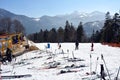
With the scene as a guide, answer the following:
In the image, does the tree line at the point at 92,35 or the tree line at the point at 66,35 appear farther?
the tree line at the point at 66,35

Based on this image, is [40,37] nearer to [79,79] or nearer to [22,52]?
[22,52]

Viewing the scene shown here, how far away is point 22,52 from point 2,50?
16.7 ft

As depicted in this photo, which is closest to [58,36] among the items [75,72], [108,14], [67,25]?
[67,25]

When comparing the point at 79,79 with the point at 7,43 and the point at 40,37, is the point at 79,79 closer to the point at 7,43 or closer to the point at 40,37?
the point at 7,43

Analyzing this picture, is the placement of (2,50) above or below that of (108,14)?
below

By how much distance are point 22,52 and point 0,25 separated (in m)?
94.5

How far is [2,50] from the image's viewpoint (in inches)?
1678

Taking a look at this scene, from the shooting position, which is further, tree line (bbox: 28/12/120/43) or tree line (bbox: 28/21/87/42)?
tree line (bbox: 28/21/87/42)

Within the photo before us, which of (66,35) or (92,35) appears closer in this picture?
Result: (92,35)

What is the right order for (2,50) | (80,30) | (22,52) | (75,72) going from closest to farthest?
(75,72) < (2,50) < (22,52) < (80,30)

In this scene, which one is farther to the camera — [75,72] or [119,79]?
[75,72]

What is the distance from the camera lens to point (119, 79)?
16.2 m

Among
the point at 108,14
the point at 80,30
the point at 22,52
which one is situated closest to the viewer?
the point at 22,52

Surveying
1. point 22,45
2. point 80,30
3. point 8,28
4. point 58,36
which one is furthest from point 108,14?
point 22,45
